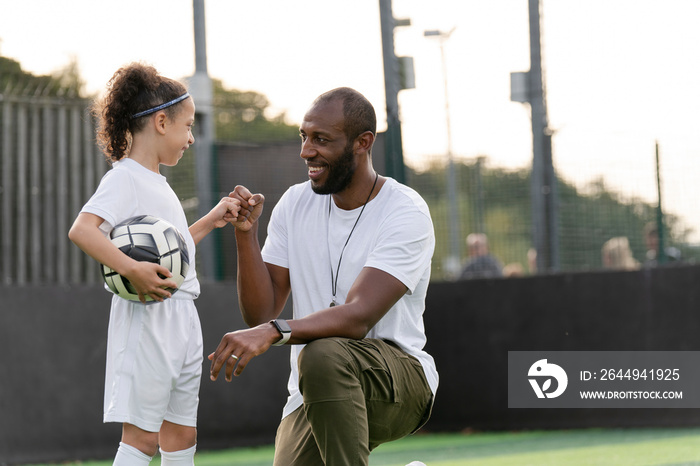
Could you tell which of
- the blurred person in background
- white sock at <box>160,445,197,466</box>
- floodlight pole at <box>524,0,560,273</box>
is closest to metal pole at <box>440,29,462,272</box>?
floodlight pole at <box>524,0,560,273</box>

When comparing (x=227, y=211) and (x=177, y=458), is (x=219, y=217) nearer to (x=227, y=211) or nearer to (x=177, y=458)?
(x=227, y=211)

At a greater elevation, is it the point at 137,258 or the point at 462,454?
the point at 137,258

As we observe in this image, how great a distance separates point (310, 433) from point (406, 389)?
1.27 feet

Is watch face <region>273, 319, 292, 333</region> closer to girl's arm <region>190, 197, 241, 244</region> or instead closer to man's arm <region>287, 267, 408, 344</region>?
man's arm <region>287, 267, 408, 344</region>

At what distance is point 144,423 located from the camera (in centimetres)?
389

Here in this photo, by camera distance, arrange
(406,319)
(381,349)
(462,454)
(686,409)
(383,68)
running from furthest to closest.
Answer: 1. (383,68)
2. (686,409)
3. (462,454)
4. (406,319)
5. (381,349)

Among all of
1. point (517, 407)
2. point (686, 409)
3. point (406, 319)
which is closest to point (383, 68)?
point (517, 407)

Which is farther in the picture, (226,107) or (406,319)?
(226,107)

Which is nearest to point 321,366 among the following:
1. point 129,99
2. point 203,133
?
point 129,99

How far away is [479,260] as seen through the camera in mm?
9242

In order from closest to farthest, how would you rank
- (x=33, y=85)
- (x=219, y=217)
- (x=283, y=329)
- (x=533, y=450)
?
(x=283, y=329)
(x=219, y=217)
(x=533, y=450)
(x=33, y=85)

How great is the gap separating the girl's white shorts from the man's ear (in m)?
0.97

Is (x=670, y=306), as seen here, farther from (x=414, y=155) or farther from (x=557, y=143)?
(x=414, y=155)

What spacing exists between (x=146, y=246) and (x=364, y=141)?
94 centimetres
